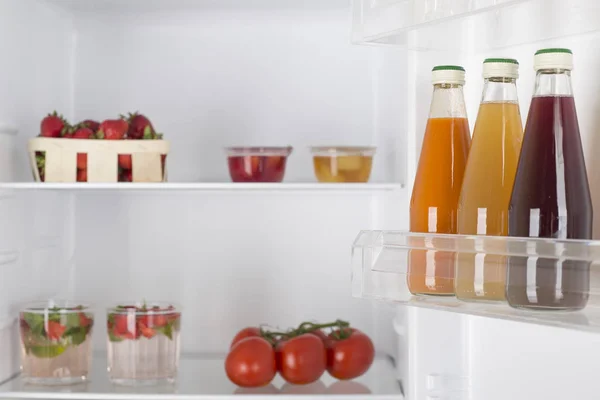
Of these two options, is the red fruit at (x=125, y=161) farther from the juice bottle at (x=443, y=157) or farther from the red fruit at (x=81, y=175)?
the juice bottle at (x=443, y=157)

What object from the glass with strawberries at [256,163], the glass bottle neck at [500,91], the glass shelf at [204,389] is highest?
the glass bottle neck at [500,91]

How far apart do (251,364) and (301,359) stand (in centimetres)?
9

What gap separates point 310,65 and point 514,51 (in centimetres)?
84

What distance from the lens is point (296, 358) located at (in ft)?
5.06

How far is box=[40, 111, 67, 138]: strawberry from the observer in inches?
63.9

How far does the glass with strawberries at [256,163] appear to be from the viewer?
1.60m

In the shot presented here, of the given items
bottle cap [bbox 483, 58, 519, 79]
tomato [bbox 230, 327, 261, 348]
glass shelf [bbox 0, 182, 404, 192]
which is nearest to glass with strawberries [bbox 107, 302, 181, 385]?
tomato [bbox 230, 327, 261, 348]

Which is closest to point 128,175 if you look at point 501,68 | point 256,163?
point 256,163

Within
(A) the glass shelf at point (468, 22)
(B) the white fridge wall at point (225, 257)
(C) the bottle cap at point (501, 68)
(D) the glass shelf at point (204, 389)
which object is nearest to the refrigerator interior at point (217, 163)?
(B) the white fridge wall at point (225, 257)

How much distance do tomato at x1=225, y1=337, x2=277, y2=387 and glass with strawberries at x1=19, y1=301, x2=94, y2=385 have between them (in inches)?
11.8

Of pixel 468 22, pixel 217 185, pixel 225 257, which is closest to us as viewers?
pixel 468 22

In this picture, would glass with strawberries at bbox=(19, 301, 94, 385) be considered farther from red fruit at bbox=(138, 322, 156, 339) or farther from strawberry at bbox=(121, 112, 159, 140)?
strawberry at bbox=(121, 112, 159, 140)

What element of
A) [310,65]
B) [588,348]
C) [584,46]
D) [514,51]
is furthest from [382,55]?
[588,348]

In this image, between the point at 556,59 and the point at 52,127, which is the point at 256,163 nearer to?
the point at 52,127
